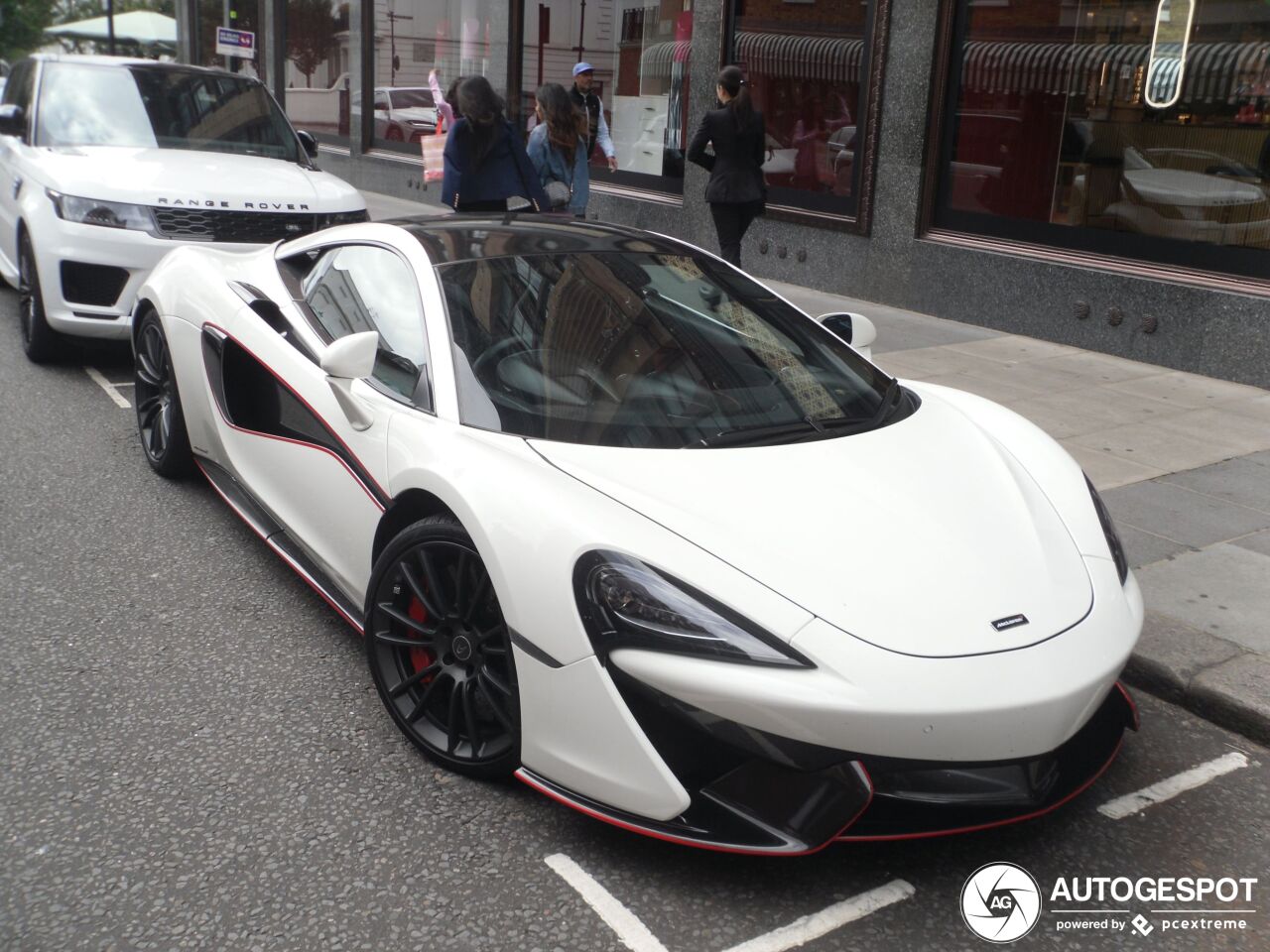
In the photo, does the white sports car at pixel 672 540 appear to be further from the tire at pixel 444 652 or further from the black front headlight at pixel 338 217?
the black front headlight at pixel 338 217

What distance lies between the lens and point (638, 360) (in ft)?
11.5

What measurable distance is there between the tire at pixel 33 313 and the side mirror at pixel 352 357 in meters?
4.32

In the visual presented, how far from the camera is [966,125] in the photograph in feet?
32.3

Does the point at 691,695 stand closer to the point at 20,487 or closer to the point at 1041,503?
the point at 1041,503

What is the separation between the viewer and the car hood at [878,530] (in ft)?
8.76

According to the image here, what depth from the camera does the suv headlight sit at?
6809 mm

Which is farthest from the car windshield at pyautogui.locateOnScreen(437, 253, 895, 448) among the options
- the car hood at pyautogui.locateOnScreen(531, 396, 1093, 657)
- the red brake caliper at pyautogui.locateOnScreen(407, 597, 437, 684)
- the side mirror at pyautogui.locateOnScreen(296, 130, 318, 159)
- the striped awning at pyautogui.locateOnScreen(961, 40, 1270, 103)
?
the striped awning at pyautogui.locateOnScreen(961, 40, 1270, 103)

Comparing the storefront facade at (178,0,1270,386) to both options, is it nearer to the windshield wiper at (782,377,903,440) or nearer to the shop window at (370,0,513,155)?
the shop window at (370,0,513,155)

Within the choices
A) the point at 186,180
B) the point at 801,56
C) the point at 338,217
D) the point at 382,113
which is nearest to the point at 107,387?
the point at 186,180

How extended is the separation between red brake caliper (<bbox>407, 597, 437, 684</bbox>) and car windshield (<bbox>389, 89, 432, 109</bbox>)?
53.6ft

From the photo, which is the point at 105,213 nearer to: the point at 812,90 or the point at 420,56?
the point at 812,90

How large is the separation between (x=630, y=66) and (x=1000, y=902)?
12.4m

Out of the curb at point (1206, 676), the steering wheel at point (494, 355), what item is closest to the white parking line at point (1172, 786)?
the curb at point (1206, 676)

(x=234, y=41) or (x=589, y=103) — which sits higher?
(x=234, y=41)
